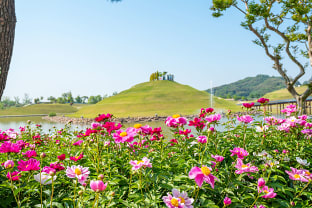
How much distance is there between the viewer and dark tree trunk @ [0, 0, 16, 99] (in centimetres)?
279

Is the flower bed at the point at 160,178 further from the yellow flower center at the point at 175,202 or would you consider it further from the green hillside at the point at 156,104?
the green hillside at the point at 156,104

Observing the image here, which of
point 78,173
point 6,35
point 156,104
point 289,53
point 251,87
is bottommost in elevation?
point 78,173

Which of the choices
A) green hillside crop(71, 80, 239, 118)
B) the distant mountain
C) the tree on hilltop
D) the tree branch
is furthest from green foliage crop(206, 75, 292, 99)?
the tree on hilltop

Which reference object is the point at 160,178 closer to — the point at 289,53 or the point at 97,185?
the point at 97,185

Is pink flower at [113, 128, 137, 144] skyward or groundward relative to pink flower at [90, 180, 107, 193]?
skyward

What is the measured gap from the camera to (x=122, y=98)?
51.1m

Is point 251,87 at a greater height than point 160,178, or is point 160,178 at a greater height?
point 251,87

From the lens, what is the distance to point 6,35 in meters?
2.83

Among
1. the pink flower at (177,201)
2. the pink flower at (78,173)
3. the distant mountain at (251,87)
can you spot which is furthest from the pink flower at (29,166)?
the distant mountain at (251,87)

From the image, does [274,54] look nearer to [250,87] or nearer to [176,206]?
[176,206]

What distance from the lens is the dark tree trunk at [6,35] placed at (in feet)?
9.16

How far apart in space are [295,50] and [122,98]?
4115 cm

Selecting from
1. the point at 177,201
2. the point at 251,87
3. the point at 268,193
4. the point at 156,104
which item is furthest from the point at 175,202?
the point at 251,87

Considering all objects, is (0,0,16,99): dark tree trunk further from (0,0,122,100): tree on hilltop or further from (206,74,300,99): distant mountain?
(206,74,300,99): distant mountain
